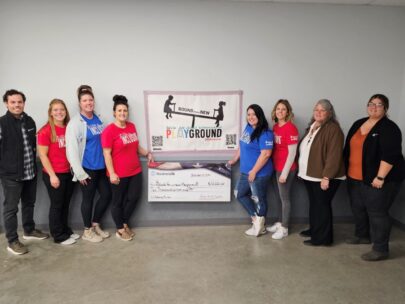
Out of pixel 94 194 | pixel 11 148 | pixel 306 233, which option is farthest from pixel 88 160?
pixel 306 233

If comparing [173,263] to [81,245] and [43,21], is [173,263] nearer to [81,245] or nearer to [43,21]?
[81,245]

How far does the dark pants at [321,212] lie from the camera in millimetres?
2896

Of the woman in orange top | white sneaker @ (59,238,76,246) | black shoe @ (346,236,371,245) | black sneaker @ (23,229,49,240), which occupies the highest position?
the woman in orange top

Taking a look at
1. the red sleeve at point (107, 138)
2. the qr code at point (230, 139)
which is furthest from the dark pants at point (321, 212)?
the red sleeve at point (107, 138)

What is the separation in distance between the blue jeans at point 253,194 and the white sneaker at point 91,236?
153cm

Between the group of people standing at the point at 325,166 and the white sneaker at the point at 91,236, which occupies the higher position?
the group of people standing at the point at 325,166

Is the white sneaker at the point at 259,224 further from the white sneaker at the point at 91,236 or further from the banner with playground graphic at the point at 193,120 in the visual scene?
the white sneaker at the point at 91,236

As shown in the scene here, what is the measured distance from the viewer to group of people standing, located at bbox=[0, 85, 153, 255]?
2.75 m

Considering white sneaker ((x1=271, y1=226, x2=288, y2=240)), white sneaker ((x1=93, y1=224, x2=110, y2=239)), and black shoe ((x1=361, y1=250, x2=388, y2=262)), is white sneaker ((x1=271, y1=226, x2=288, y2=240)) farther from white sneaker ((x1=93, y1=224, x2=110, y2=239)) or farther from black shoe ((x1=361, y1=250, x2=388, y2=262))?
white sneaker ((x1=93, y1=224, x2=110, y2=239))

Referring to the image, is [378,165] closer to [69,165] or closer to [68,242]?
[69,165]

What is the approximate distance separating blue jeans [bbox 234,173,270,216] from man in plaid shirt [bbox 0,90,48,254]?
2.09m

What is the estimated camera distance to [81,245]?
3025mm

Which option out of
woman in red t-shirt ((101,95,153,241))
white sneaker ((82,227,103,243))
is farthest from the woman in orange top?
white sneaker ((82,227,103,243))

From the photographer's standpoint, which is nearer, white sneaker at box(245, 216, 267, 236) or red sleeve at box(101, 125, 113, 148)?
red sleeve at box(101, 125, 113, 148)
